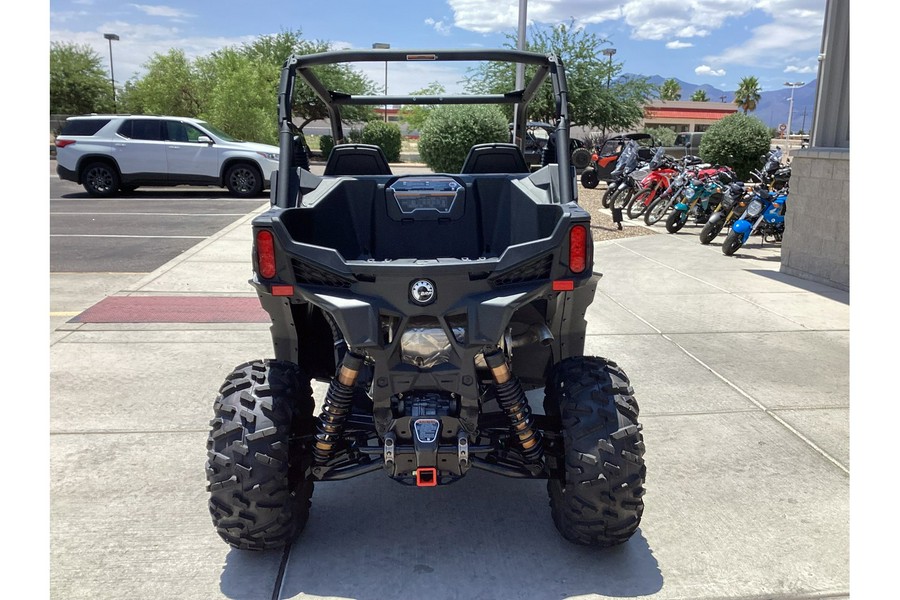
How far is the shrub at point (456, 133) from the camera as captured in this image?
1677 cm

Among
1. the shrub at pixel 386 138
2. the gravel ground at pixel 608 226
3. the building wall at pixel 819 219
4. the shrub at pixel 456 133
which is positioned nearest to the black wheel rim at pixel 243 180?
the shrub at pixel 456 133

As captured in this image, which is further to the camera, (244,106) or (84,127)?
(244,106)

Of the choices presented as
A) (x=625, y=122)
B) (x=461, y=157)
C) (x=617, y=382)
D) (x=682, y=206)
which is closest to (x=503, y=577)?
(x=617, y=382)

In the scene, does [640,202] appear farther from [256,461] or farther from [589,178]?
[256,461]

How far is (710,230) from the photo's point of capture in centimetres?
1073

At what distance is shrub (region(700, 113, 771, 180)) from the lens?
17609mm

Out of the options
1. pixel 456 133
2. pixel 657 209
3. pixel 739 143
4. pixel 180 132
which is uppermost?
pixel 739 143

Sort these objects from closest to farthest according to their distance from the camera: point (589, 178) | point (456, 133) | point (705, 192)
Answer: point (705, 192), point (589, 178), point (456, 133)

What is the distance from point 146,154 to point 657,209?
11.0 metres

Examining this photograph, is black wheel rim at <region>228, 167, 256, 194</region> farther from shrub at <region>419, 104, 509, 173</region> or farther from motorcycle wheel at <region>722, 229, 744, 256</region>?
motorcycle wheel at <region>722, 229, 744, 256</region>

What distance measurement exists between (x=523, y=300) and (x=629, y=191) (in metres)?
11.7

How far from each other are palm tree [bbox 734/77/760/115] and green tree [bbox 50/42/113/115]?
81.2m

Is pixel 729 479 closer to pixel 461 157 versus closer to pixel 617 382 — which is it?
pixel 617 382

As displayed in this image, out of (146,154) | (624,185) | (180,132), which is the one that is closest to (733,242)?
(624,185)
